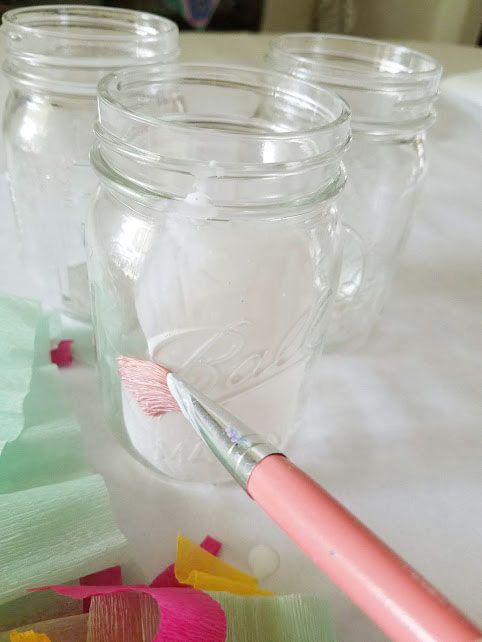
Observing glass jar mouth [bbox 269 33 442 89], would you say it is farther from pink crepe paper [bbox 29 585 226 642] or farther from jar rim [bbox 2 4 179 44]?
pink crepe paper [bbox 29 585 226 642]

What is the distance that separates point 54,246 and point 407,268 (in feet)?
1.13

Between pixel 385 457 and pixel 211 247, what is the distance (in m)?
0.18

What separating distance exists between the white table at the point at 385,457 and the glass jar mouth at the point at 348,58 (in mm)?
197

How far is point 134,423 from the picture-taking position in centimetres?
35

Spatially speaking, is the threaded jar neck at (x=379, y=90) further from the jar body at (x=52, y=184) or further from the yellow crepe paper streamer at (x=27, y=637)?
the yellow crepe paper streamer at (x=27, y=637)

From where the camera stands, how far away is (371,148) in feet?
1.46

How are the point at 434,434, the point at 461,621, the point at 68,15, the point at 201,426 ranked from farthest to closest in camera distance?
1. the point at 68,15
2. the point at 434,434
3. the point at 201,426
4. the point at 461,621

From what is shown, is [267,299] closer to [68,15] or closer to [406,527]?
[406,527]

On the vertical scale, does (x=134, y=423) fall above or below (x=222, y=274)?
below

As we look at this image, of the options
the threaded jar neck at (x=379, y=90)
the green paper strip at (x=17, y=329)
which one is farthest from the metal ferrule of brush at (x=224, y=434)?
the threaded jar neck at (x=379, y=90)

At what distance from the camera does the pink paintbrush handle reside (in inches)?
7.4

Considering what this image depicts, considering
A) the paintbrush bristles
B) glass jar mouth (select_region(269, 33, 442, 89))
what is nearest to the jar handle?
glass jar mouth (select_region(269, 33, 442, 89))

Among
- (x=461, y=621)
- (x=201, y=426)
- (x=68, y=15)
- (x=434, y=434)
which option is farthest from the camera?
(x=68, y=15)

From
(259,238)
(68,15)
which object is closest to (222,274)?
(259,238)
